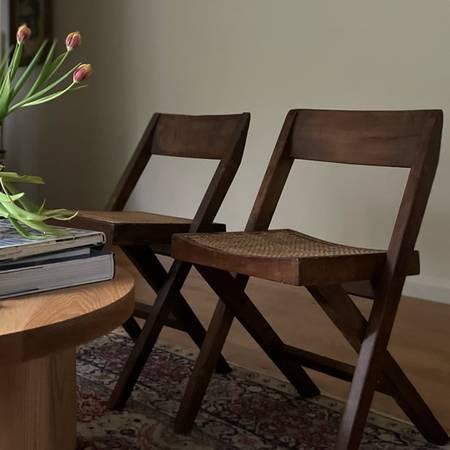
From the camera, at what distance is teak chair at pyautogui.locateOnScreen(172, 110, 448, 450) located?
1.18 metres

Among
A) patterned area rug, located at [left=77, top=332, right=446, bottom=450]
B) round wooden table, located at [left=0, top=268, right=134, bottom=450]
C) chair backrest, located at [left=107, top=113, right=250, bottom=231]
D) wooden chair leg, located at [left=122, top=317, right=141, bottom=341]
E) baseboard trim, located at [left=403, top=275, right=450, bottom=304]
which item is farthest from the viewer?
baseboard trim, located at [left=403, top=275, right=450, bottom=304]

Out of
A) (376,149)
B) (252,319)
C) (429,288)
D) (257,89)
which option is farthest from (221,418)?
(257,89)

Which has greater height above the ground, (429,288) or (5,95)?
(5,95)

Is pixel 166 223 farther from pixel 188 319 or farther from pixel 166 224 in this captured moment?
pixel 188 319

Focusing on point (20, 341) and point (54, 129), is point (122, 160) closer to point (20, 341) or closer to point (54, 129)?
point (54, 129)

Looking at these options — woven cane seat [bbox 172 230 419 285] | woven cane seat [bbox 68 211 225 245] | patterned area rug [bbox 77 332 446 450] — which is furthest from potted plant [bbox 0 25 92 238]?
patterned area rug [bbox 77 332 446 450]

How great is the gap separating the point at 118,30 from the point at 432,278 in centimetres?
205

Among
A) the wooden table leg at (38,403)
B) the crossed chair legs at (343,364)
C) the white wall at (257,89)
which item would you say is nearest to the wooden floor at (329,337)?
the crossed chair legs at (343,364)

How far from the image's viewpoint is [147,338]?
1.55 m

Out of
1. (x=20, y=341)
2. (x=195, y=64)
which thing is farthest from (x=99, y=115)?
(x=20, y=341)

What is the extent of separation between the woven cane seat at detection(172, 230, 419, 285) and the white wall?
127cm

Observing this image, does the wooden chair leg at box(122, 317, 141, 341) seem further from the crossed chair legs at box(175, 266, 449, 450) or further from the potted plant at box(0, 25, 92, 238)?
the potted plant at box(0, 25, 92, 238)

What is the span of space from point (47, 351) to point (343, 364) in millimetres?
733

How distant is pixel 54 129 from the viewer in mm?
3971
